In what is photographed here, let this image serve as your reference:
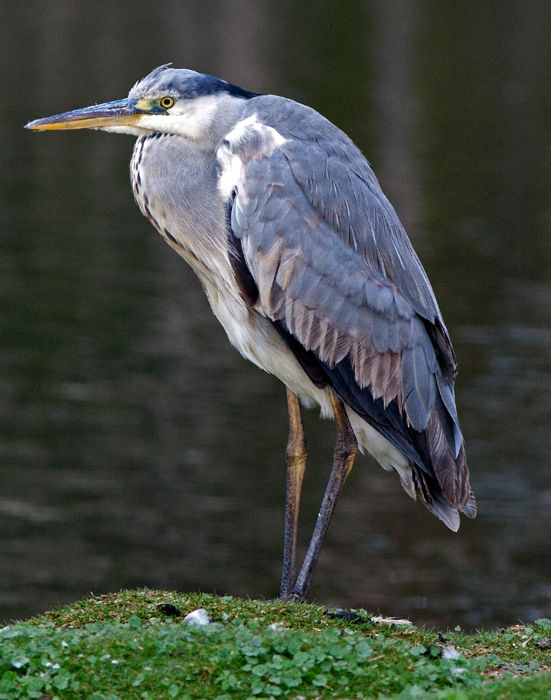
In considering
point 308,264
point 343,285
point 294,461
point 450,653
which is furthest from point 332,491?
point 450,653

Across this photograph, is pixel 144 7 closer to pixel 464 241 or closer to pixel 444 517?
pixel 464 241

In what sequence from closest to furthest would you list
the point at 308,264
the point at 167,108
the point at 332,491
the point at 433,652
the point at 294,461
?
the point at 433,652, the point at 308,264, the point at 332,491, the point at 167,108, the point at 294,461

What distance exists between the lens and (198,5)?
47.6m

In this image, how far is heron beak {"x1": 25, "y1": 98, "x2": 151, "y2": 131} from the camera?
7.33m

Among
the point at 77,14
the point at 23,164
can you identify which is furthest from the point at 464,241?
the point at 77,14

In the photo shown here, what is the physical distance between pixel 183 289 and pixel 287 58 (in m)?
21.1

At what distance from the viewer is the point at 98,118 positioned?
7375 mm

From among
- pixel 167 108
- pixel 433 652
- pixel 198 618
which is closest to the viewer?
pixel 433 652

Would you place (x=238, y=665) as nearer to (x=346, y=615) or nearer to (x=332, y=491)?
(x=346, y=615)

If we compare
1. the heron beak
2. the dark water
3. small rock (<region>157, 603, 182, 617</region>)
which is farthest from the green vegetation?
the dark water

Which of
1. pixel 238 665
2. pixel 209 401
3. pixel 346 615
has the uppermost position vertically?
pixel 238 665

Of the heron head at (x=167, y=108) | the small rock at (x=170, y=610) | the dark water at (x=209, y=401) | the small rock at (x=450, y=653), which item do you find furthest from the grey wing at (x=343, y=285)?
the dark water at (x=209, y=401)

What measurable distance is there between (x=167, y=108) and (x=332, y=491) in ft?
7.22

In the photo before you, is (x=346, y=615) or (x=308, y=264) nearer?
(x=346, y=615)
